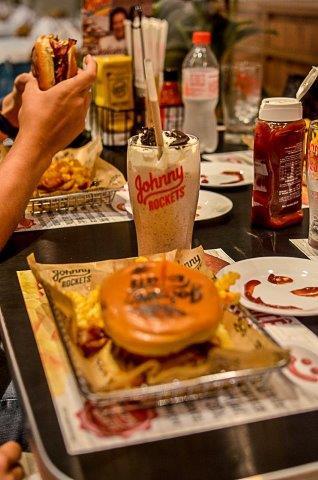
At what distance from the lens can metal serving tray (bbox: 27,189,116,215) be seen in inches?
53.7

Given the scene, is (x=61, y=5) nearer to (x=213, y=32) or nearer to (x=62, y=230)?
(x=213, y=32)

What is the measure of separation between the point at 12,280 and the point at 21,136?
327 millimetres

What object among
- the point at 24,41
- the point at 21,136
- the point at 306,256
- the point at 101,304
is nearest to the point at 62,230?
the point at 21,136

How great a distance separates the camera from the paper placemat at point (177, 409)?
67 cm

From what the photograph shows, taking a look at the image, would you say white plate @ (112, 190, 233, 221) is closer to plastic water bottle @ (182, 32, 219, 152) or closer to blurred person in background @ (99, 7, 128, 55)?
plastic water bottle @ (182, 32, 219, 152)

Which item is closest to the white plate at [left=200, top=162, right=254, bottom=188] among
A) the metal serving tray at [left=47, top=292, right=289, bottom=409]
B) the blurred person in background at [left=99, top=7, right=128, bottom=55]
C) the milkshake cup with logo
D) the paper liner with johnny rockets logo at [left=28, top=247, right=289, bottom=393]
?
the milkshake cup with logo

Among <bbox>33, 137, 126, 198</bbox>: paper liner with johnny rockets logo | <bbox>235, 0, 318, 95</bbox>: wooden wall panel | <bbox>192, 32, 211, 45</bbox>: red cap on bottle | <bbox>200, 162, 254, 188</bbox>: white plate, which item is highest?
<bbox>192, 32, 211, 45</bbox>: red cap on bottle

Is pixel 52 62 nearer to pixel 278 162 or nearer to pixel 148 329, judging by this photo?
pixel 278 162

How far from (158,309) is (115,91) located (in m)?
1.37

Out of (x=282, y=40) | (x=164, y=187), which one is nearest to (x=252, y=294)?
(x=164, y=187)

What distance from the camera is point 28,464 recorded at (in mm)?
908

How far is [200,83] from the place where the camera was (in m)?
1.84

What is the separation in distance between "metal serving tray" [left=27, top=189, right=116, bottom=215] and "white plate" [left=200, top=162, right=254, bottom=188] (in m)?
0.25

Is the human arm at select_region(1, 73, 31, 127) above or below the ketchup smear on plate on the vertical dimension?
above
